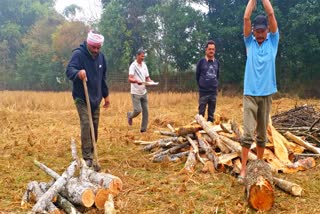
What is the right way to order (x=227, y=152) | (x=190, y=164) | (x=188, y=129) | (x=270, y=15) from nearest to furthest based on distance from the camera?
(x=270, y=15)
(x=190, y=164)
(x=227, y=152)
(x=188, y=129)

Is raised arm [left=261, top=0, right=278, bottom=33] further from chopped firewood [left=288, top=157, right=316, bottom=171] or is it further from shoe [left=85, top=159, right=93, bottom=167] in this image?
shoe [left=85, top=159, right=93, bottom=167]

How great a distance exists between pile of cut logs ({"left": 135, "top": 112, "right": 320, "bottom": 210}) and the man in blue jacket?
16.7 inches

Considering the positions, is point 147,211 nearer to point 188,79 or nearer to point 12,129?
point 12,129

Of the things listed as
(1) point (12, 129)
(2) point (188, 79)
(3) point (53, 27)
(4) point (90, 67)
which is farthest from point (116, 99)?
(3) point (53, 27)

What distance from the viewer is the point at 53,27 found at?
34688 millimetres

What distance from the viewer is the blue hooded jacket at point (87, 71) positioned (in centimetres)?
445

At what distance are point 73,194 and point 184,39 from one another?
1795 cm

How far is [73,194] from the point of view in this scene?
10.6 ft

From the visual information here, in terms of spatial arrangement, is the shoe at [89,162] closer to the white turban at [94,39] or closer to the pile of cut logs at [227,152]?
the pile of cut logs at [227,152]

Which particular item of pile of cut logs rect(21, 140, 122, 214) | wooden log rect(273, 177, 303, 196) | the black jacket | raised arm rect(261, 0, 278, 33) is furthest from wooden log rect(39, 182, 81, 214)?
the black jacket

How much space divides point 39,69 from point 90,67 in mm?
29785

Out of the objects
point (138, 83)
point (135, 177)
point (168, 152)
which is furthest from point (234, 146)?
point (138, 83)

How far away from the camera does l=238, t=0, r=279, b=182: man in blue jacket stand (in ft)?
12.1

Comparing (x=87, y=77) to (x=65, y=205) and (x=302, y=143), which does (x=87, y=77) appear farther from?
(x=302, y=143)
